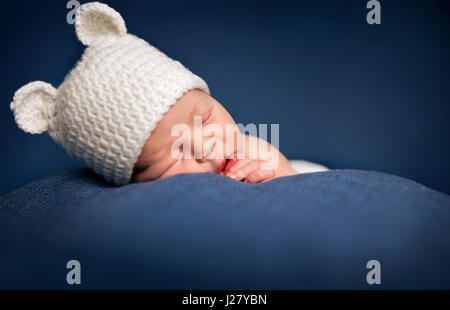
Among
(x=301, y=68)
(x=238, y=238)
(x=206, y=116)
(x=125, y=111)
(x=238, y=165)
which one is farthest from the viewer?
(x=301, y=68)

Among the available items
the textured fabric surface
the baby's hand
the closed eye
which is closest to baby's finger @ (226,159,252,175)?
the baby's hand

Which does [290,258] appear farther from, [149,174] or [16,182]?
[16,182]

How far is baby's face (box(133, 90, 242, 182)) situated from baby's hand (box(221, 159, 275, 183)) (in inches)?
2.0

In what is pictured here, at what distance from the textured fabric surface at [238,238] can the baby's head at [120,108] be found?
5.7 inches

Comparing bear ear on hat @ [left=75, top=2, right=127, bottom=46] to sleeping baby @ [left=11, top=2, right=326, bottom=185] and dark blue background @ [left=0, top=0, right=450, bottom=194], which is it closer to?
sleeping baby @ [left=11, top=2, right=326, bottom=185]

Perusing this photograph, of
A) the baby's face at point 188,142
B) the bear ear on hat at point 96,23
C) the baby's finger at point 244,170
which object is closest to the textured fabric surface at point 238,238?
the baby's face at point 188,142

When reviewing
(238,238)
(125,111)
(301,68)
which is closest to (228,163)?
(125,111)

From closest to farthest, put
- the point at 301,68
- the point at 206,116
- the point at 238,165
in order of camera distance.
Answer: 1. the point at 206,116
2. the point at 238,165
3. the point at 301,68

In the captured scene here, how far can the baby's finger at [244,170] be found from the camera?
977 millimetres

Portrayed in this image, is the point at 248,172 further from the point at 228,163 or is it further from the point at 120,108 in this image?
the point at 120,108

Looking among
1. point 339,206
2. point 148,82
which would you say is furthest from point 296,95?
point 339,206

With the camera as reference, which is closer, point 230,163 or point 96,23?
point 96,23

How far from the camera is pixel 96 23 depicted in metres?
0.93

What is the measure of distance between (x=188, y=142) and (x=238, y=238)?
34 centimetres
